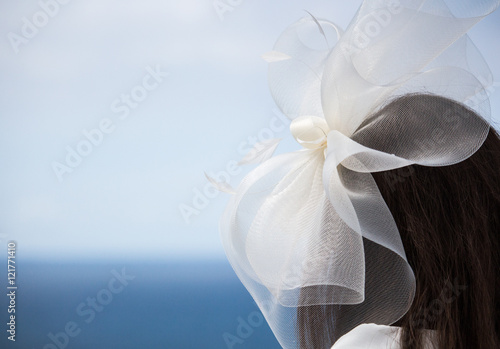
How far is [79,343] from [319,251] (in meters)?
1.87

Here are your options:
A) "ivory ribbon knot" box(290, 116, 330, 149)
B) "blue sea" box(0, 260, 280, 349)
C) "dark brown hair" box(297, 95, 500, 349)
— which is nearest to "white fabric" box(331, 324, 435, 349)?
"dark brown hair" box(297, 95, 500, 349)

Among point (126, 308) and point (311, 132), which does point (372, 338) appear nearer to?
point (311, 132)

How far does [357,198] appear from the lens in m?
0.51

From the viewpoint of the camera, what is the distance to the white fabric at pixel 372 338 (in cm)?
48

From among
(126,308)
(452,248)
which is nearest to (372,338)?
(452,248)

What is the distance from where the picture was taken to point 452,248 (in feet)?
1.56

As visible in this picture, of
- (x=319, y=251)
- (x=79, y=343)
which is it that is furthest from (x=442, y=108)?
(x=79, y=343)

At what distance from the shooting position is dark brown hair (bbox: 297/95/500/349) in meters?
0.47

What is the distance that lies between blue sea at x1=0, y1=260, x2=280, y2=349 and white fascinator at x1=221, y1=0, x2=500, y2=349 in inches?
54.4

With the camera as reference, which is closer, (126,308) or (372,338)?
(372,338)

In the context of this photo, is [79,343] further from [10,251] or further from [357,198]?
[357,198]

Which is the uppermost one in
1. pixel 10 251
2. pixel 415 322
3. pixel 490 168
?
pixel 10 251

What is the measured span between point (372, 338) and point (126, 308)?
197 centimetres

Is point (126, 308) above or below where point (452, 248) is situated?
above
